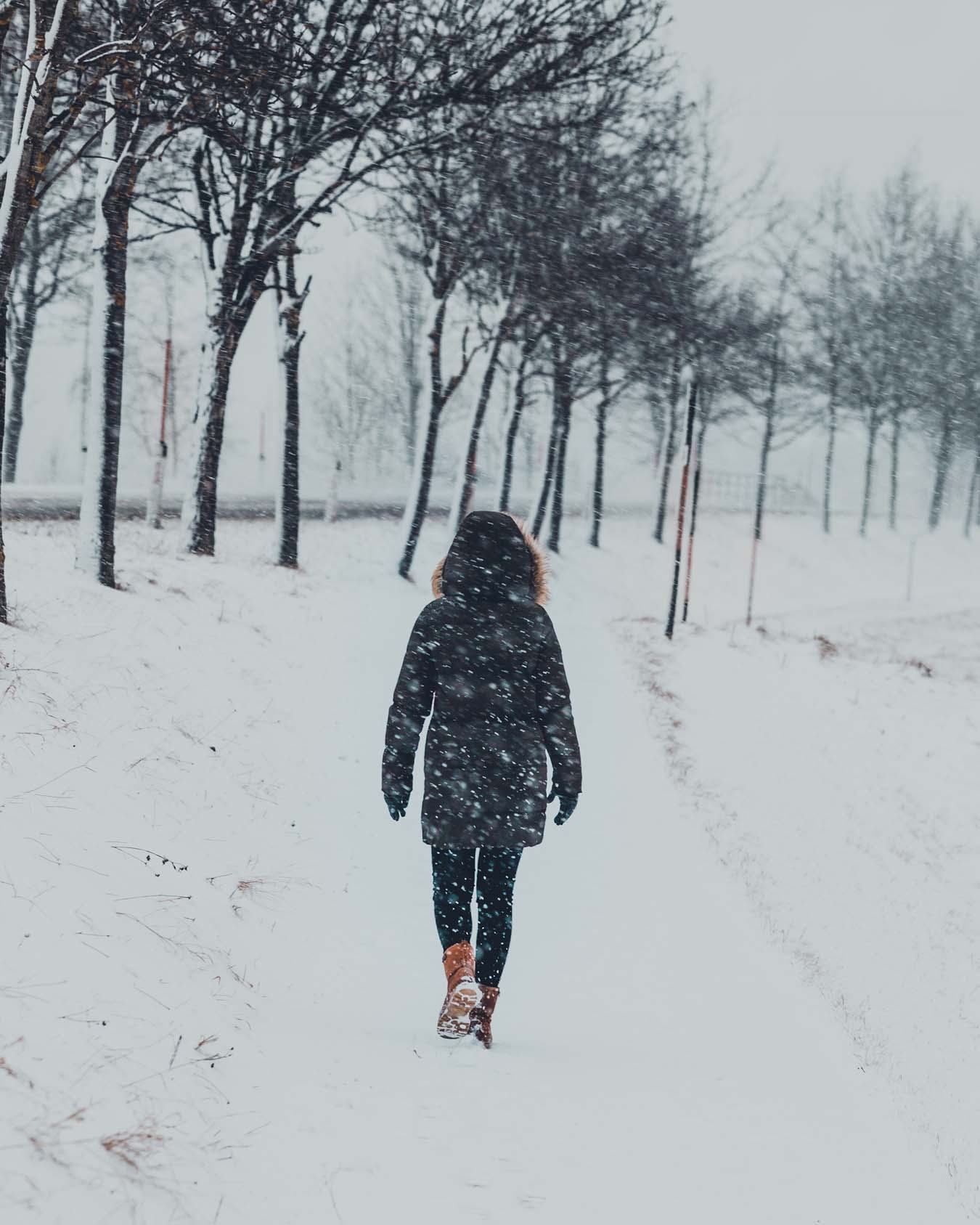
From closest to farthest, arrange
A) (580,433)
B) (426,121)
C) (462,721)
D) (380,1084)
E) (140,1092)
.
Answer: (140,1092) → (380,1084) → (462,721) → (426,121) → (580,433)

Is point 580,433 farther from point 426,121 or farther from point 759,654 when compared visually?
point 426,121

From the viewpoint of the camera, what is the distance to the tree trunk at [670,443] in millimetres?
25844

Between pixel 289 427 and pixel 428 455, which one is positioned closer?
pixel 289 427

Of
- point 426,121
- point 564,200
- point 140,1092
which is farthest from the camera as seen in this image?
point 564,200

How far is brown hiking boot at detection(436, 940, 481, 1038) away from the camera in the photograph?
4117mm

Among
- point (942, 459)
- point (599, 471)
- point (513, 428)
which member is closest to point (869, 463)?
point (942, 459)

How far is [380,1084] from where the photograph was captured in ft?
12.0

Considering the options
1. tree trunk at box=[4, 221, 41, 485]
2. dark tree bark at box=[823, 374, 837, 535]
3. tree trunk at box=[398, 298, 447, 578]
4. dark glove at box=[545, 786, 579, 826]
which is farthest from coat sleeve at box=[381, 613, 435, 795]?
dark tree bark at box=[823, 374, 837, 535]

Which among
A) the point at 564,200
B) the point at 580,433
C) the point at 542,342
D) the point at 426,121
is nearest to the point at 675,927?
the point at 426,121

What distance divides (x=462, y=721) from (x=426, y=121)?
9866mm

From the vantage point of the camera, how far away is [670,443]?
3084 centimetres

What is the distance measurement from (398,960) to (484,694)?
177cm

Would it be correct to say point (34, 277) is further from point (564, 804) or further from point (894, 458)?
point (894, 458)

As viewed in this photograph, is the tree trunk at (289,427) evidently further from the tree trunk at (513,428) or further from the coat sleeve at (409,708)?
the coat sleeve at (409,708)
